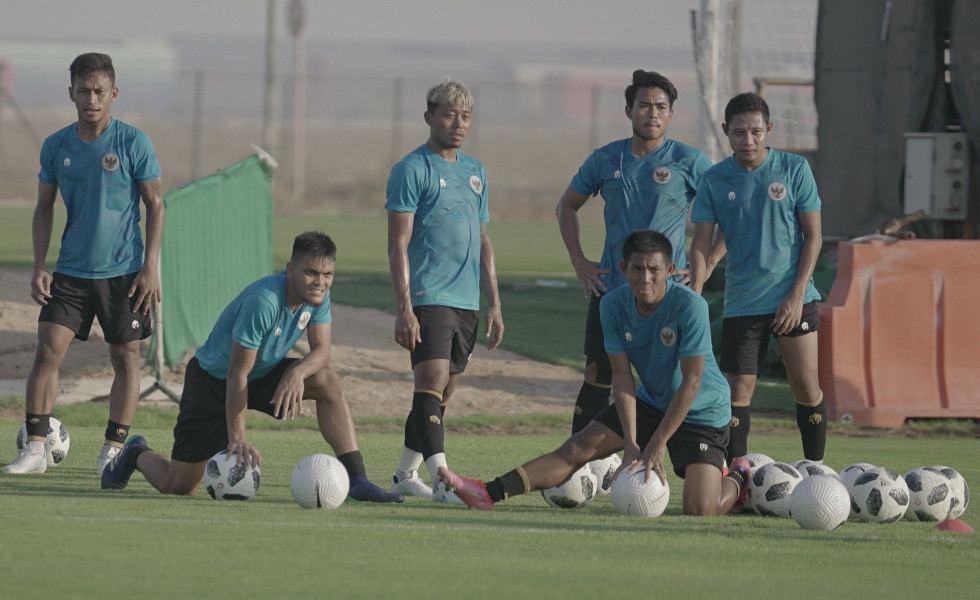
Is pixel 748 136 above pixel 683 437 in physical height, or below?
above

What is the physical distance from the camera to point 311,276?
8195 millimetres

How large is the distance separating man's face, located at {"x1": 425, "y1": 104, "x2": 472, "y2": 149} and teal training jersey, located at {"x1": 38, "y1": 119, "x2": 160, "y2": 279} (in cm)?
175

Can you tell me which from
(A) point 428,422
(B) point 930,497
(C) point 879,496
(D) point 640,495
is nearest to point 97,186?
(A) point 428,422

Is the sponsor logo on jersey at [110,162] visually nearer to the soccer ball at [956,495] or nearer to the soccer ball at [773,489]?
the soccer ball at [773,489]

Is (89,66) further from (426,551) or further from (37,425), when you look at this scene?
(426,551)

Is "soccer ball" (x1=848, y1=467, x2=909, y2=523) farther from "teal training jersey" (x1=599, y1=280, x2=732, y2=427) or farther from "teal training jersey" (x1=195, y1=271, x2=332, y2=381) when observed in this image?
"teal training jersey" (x1=195, y1=271, x2=332, y2=381)

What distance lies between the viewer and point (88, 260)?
9.45 metres

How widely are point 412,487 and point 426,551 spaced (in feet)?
6.87

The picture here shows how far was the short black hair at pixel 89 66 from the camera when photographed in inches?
365

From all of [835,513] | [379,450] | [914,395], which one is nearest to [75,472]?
[379,450]

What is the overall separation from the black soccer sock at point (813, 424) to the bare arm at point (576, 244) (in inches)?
58.2

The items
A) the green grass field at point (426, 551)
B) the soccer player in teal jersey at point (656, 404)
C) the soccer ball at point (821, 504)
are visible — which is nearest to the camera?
the green grass field at point (426, 551)

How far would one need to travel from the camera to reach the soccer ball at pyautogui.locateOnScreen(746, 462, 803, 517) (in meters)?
8.51

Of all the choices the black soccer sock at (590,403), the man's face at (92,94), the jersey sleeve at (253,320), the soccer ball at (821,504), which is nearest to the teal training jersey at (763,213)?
the black soccer sock at (590,403)
